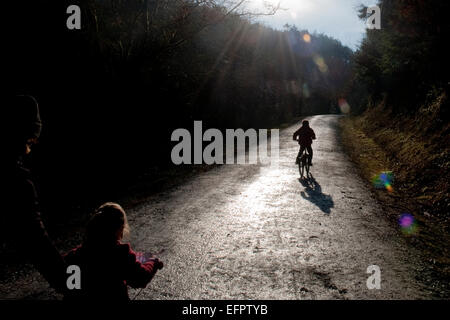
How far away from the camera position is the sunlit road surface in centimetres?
411

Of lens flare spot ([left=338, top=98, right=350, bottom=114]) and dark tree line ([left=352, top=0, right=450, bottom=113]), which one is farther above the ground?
dark tree line ([left=352, top=0, right=450, bottom=113])

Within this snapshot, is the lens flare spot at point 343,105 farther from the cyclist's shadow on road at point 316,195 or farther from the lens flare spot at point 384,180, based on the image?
the cyclist's shadow on road at point 316,195

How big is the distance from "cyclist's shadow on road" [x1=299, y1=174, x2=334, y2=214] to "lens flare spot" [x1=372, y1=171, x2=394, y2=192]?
2.11 metres

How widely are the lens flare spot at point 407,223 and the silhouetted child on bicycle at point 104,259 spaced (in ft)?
19.0

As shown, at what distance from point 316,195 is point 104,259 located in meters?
7.04

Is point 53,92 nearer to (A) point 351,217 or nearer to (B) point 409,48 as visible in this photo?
(A) point 351,217

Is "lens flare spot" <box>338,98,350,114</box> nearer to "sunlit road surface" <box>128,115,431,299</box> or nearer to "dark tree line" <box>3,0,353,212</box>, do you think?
"dark tree line" <box>3,0,353,212</box>

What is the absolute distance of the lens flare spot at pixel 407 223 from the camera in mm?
6285

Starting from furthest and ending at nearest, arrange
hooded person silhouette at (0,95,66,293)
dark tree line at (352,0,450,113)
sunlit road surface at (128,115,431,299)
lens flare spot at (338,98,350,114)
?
1. lens flare spot at (338,98,350,114)
2. dark tree line at (352,0,450,113)
3. sunlit road surface at (128,115,431,299)
4. hooded person silhouette at (0,95,66,293)

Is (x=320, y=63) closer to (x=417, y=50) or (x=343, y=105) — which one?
(x=343, y=105)

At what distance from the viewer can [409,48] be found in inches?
589

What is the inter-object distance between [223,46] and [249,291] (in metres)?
24.7

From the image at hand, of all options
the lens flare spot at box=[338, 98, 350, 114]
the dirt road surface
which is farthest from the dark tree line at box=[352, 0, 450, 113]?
the lens flare spot at box=[338, 98, 350, 114]

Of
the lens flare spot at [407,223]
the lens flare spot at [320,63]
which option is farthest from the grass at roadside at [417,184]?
the lens flare spot at [320,63]
